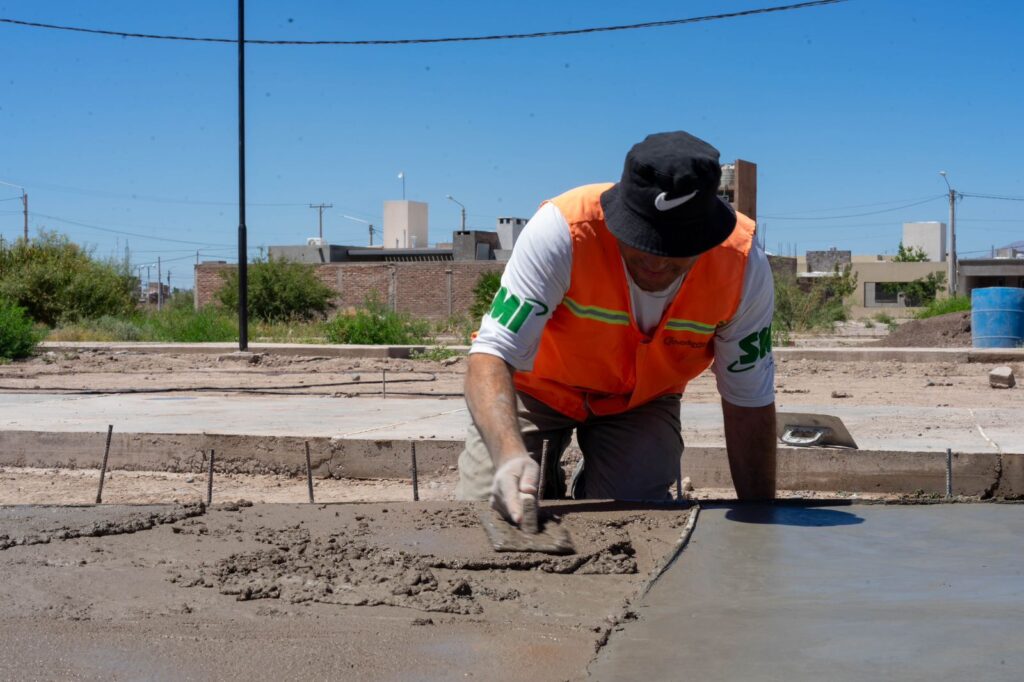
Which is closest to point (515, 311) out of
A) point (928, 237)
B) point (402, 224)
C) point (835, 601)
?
point (835, 601)

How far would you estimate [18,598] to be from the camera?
91.9 inches

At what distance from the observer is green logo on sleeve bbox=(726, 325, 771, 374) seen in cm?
322

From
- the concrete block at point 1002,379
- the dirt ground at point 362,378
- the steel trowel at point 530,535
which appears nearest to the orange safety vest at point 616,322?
the steel trowel at point 530,535

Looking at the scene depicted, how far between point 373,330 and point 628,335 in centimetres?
1771

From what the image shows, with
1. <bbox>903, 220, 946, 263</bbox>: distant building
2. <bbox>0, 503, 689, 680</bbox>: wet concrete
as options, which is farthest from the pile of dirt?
<bbox>903, 220, 946, 263</bbox>: distant building

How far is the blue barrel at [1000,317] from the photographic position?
57.6ft

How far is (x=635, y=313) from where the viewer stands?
3.14 meters

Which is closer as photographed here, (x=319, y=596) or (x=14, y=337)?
(x=319, y=596)

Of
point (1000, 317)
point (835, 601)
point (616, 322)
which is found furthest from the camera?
point (1000, 317)

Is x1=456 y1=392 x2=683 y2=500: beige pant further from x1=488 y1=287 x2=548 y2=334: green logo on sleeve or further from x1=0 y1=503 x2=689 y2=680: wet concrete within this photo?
x1=488 y1=287 x2=548 y2=334: green logo on sleeve

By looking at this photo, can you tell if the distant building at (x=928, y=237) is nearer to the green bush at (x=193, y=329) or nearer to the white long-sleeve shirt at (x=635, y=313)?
the green bush at (x=193, y=329)

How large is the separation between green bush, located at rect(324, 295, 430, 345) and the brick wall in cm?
A: 2994

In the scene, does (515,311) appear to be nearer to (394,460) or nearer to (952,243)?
(394,460)

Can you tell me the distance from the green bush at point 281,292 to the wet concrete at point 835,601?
37.4 metres
